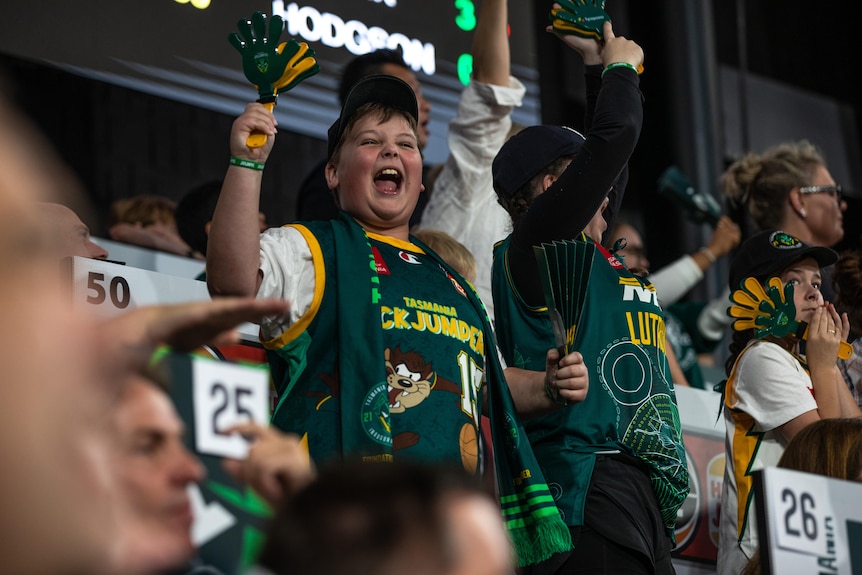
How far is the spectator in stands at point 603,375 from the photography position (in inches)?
96.6

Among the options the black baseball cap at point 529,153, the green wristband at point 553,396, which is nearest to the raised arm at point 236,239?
the green wristband at point 553,396

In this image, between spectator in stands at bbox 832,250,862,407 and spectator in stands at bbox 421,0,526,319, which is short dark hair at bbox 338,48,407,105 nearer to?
spectator in stands at bbox 421,0,526,319

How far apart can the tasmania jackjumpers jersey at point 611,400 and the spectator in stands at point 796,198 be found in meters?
1.51

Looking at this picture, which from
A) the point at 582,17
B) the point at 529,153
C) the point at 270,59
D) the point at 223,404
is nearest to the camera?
the point at 223,404

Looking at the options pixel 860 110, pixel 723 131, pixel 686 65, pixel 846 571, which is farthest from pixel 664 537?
pixel 860 110

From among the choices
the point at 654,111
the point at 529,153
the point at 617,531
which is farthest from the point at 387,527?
the point at 654,111

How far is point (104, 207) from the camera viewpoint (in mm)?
4887

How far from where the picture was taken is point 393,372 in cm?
223

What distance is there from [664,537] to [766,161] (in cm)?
197

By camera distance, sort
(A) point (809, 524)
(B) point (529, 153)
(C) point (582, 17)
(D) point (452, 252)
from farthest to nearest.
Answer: (D) point (452, 252)
(C) point (582, 17)
(B) point (529, 153)
(A) point (809, 524)

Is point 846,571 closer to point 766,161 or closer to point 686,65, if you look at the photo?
point 766,161

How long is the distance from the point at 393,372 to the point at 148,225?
2.38m

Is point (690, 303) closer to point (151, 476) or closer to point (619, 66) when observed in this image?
point (619, 66)

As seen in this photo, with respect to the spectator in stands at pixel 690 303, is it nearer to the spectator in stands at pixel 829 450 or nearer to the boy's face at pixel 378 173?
the spectator in stands at pixel 829 450
